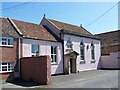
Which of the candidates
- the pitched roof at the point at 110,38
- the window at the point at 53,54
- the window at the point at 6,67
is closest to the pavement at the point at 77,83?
the window at the point at 6,67

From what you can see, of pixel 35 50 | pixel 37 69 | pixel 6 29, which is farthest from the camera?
pixel 35 50

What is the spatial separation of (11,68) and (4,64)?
0.94 metres

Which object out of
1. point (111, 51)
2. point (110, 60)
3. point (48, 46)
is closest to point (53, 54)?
point (48, 46)

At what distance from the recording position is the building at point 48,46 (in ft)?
70.8

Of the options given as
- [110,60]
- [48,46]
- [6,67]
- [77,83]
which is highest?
[48,46]

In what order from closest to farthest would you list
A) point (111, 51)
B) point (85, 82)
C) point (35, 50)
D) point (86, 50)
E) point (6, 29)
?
point (85, 82), point (6, 29), point (35, 50), point (86, 50), point (111, 51)

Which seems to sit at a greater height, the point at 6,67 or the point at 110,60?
the point at 6,67

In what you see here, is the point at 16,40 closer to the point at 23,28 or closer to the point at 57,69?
the point at 23,28

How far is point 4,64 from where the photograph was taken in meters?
21.0

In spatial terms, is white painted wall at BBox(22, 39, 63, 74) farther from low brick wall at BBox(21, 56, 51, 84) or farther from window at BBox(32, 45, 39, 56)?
low brick wall at BBox(21, 56, 51, 84)

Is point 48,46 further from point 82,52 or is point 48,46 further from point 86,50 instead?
point 86,50

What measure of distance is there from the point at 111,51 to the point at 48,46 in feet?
60.8

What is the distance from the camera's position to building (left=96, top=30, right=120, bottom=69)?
38.5m

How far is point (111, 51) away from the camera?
134 feet
